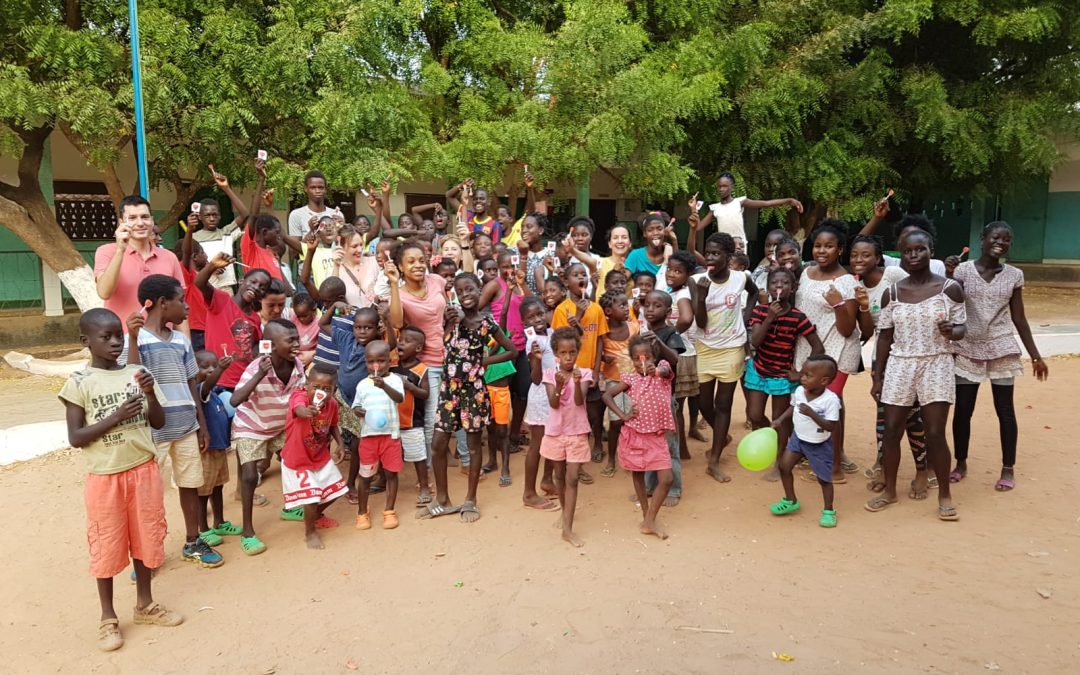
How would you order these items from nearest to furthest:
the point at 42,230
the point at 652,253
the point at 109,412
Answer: the point at 109,412 < the point at 652,253 < the point at 42,230

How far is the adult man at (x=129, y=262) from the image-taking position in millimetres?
4102

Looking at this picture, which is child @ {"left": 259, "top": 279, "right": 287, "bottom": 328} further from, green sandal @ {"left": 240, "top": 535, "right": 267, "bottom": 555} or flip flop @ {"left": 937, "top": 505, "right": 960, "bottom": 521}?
flip flop @ {"left": 937, "top": 505, "right": 960, "bottom": 521}

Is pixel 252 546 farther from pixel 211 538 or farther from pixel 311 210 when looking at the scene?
pixel 311 210

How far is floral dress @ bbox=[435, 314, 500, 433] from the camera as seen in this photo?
4.68 metres

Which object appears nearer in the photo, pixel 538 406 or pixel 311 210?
→ pixel 538 406

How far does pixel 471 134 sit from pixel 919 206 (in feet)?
39.3

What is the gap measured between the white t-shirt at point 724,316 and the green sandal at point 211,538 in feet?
11.1

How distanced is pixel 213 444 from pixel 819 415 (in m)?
3.58

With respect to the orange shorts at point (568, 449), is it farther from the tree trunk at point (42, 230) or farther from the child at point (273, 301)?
the tree trunk at point (42, 230)

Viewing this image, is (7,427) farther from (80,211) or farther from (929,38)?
(929,38)

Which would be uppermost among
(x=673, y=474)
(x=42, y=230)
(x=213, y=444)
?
(x=42, y=230)

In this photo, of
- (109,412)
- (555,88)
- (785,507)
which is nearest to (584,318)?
(785,507)

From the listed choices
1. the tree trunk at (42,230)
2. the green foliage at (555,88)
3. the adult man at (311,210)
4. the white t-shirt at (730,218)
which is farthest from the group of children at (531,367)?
the tree trunk at (42,230)

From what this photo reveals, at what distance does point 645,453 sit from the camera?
4.30 meters
